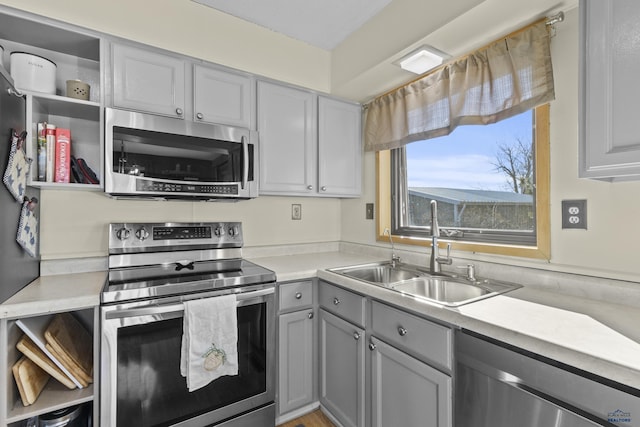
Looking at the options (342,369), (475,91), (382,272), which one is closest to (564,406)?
(342,369)

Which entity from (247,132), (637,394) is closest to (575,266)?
(637,394)

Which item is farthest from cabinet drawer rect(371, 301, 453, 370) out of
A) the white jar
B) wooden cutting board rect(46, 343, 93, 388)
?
the white jar

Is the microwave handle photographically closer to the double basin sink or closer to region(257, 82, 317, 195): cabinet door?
region(257, 82, 317, 195): cabinet door

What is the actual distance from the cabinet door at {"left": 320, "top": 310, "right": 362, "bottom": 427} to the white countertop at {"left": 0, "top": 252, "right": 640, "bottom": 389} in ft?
0.94

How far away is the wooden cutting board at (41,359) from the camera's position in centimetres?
115

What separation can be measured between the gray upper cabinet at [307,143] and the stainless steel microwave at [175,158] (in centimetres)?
17

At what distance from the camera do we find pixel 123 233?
1.68m

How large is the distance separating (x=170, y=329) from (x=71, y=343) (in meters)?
0.46

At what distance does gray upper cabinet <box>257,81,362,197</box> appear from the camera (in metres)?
1.96

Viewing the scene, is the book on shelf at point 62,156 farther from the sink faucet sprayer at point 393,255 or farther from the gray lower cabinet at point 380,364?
the sink faucet sprayer at point 393,255

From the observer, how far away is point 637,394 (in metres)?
0.70

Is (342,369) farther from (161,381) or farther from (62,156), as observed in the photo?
(62,156)

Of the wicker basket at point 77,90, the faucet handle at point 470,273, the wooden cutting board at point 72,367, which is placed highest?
the wicker basket at point 77,90

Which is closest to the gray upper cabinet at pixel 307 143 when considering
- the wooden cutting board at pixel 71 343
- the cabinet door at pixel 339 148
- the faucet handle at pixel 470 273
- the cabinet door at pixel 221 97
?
the cabinet door at pixel 339 148
